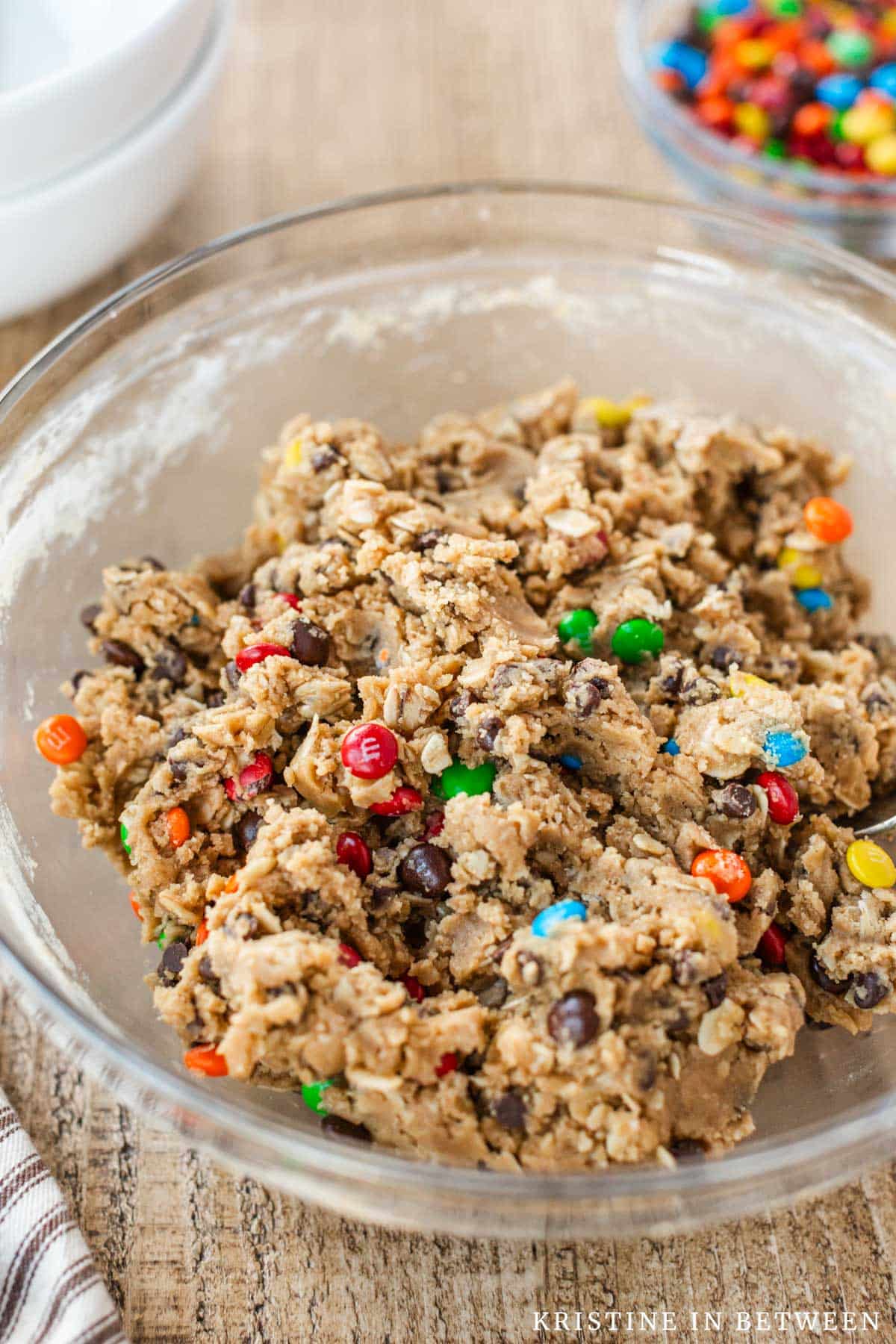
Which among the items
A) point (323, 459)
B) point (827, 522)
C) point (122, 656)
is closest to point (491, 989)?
point (122, 656)

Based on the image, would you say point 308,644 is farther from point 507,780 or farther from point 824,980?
point 824,980

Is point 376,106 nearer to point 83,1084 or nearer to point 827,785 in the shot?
point 827,785

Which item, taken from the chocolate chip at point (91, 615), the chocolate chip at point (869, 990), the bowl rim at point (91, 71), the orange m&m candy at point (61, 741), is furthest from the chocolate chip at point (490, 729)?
the bowl rim at point (91, 71)

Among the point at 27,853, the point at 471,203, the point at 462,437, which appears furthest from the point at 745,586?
the point at 27,853

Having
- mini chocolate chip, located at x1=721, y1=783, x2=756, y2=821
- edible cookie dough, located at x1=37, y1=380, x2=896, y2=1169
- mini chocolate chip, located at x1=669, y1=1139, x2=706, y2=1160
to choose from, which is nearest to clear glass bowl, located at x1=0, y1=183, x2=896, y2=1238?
edible cookie dough, located at x1=37, y1=380, x2=896, y2=1169

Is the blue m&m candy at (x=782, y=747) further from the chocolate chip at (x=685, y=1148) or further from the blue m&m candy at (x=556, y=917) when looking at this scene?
the chocolate chip at (x=685, y=1148)

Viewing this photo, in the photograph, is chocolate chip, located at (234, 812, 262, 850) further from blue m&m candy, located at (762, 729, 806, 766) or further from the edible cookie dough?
blue m&m candy, located at (762, 729, 806, 766)
